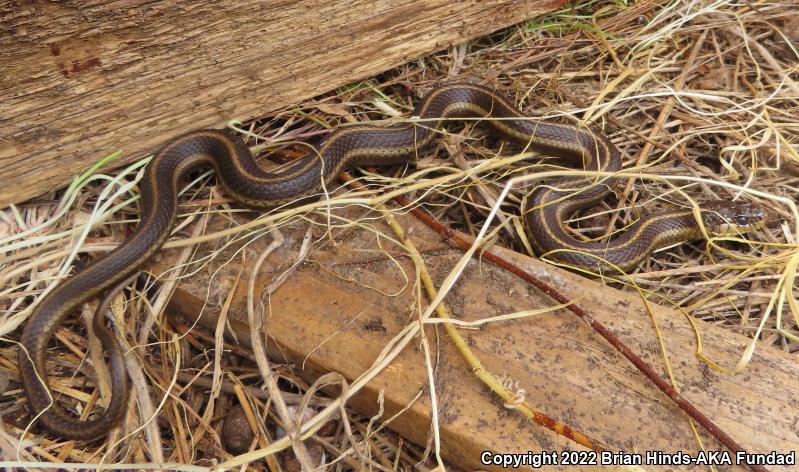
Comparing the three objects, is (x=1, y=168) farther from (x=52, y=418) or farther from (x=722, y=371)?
(x=722, y=371)

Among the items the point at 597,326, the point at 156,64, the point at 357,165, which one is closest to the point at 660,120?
the point at 597,326

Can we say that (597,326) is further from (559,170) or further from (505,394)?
(559,170)

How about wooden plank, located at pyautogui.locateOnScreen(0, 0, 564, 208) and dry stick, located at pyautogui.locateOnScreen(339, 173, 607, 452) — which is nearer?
dry stick, located at pyautogui.locateOnScreen(339, 173, 607, 452)

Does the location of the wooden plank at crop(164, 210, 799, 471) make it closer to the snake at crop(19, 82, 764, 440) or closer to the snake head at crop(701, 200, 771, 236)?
the snake at crop(19, 82, 764, 440)

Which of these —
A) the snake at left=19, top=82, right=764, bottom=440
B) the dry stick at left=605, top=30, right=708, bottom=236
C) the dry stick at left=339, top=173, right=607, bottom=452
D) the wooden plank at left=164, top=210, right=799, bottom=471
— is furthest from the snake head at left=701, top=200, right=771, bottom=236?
the dry stick at left=339, top=173, right=607, bottom=452

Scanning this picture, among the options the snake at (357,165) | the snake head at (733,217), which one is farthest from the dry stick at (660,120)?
the snake head at (733,217)

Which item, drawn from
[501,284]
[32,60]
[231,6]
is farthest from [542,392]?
[32,60]

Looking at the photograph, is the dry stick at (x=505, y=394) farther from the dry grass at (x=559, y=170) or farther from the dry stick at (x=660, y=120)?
the dry stick at (x=660, y=120)
